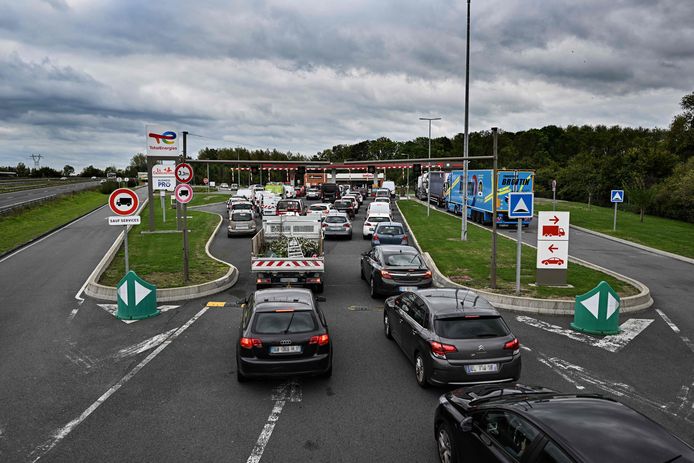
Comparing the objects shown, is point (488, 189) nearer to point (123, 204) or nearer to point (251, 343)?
point (123, 204)

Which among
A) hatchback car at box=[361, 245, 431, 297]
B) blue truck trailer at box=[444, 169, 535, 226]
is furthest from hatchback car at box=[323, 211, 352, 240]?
hatchback car at box=[361, 245, 431, 297]

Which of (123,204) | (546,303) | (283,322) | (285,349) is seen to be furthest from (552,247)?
(123,204)

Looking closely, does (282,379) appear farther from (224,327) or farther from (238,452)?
(224,327)

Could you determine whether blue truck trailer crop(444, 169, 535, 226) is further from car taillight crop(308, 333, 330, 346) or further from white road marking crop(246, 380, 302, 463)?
white road marking crop(246, 380, 302, 463)

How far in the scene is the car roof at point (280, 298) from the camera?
8.82m

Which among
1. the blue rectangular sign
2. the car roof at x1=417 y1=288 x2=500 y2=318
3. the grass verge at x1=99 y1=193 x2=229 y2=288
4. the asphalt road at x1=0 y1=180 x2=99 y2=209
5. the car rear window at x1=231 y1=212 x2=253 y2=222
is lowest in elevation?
the grass verge at x1=99 y1=193 x2=229 y2=288

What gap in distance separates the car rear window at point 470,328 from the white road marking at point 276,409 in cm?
257

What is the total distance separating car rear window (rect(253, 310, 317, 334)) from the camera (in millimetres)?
8359

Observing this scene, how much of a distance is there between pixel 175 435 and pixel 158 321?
20.3 feet

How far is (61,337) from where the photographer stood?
1132 cm

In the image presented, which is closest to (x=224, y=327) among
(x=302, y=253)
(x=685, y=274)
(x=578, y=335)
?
(x=302, y=253)

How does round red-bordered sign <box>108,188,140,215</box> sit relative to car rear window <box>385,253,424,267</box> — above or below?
above

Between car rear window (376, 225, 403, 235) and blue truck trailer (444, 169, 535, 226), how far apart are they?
20.9 feet

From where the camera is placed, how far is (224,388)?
855 cm
